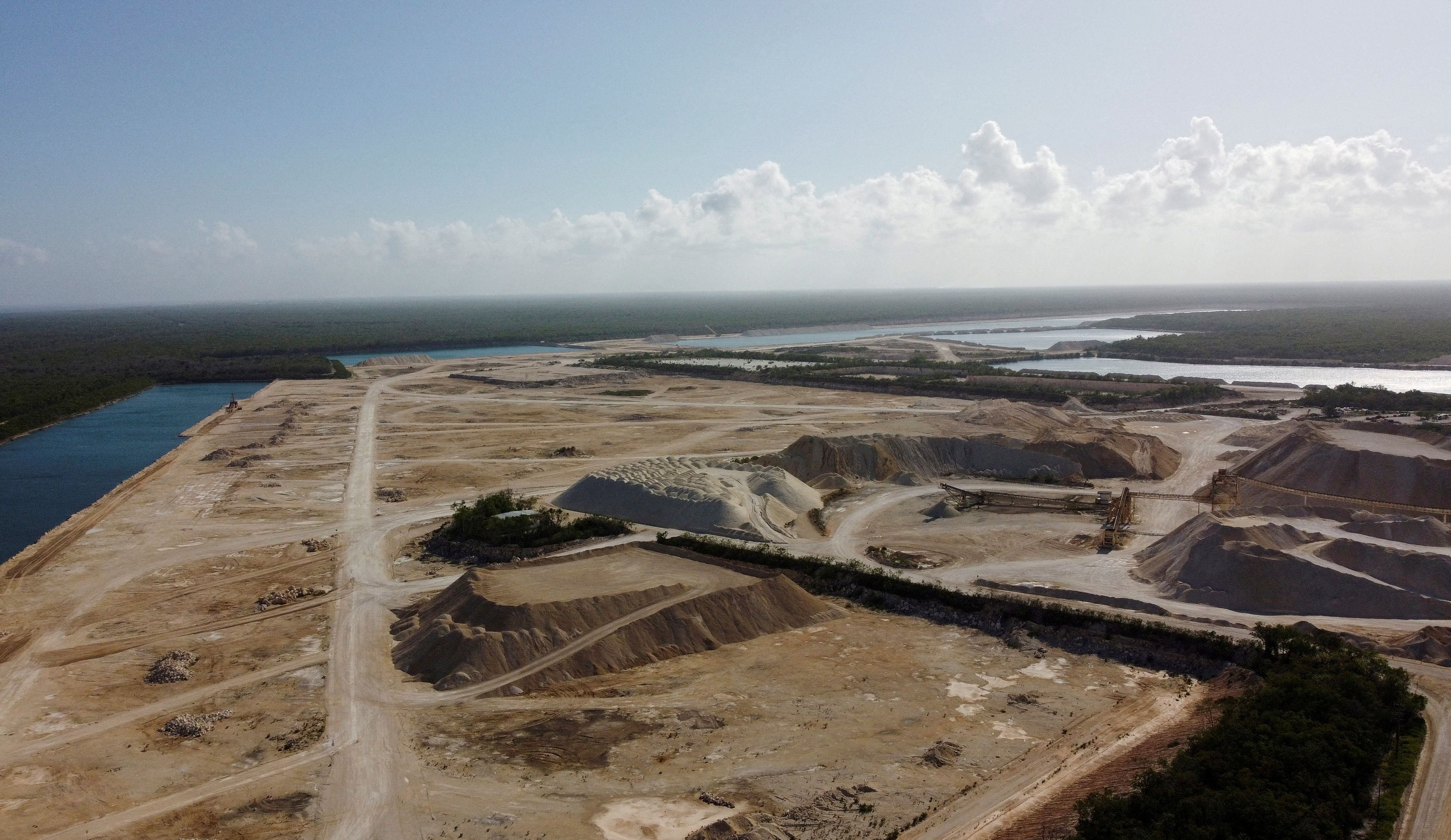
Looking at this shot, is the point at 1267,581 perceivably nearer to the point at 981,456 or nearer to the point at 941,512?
the point at 941,512

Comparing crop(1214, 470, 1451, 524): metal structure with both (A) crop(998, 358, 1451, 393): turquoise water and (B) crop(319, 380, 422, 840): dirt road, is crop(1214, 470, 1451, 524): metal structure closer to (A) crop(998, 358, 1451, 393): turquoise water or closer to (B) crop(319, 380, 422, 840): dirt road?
(B) crop(319, 380, 422, 840): dirt road

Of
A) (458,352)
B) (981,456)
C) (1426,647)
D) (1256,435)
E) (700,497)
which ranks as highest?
(458,352)

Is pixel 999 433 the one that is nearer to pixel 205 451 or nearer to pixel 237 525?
pixel 237 525

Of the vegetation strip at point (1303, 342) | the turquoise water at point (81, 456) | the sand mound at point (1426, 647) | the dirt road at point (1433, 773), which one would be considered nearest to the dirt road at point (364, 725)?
the turquoise water at point (81, 456)

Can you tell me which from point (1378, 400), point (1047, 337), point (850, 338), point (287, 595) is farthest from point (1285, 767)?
point (1047, 337)

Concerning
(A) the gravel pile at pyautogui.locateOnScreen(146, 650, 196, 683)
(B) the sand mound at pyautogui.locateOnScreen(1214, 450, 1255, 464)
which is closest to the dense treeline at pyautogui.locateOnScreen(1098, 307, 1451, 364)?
(B) the sand mound at pyautogui.locateOnScreen(1214, 450, 1255, 464)

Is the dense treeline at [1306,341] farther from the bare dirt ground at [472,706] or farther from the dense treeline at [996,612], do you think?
the dense treeline at [996,612]

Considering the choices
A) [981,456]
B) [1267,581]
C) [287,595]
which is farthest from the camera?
[981,456]
